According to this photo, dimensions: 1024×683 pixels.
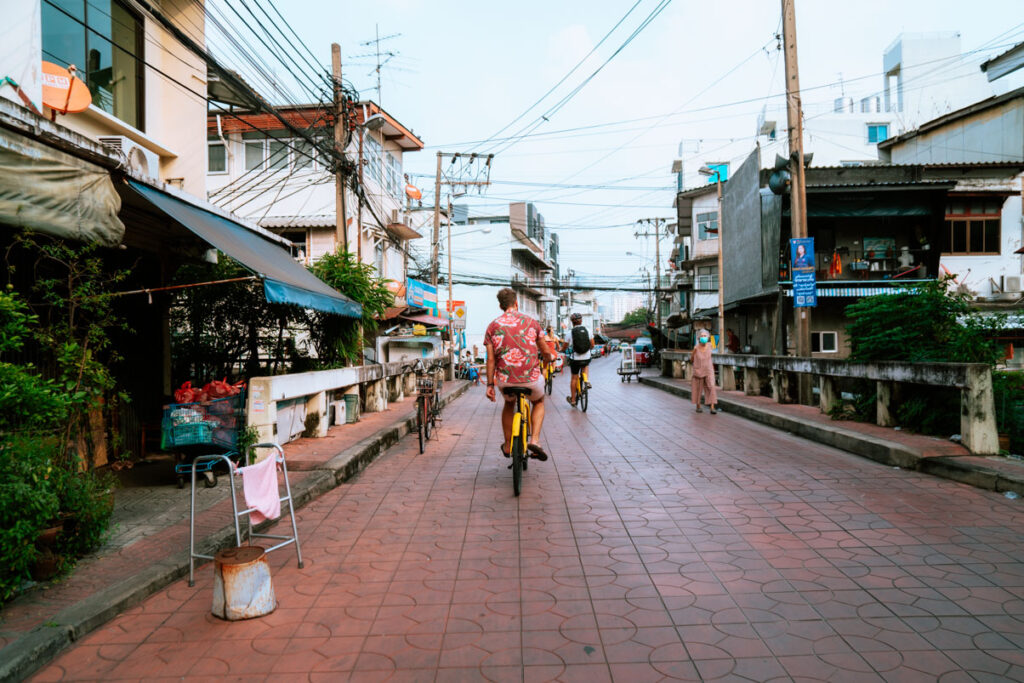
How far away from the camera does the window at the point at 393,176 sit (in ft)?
93.1

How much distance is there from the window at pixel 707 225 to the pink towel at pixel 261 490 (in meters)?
37.0

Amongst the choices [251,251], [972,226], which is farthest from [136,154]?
[972,226]

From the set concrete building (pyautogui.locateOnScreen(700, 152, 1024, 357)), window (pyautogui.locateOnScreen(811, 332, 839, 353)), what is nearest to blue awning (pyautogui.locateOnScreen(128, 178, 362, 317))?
A: concrete building (pyautogui.locateOnScreen(700, 152, 1024, 357))

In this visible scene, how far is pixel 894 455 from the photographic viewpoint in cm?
812

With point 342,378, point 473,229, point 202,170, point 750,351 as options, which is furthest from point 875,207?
point 473,229

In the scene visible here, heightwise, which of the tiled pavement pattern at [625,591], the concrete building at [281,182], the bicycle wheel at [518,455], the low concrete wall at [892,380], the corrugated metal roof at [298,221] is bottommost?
the tiled pavement pattern at [625,591]

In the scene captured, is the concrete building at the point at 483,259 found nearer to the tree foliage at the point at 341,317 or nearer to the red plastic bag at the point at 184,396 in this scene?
the tree foliage at the point at 341,317

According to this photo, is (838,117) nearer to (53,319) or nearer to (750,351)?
(750,351)

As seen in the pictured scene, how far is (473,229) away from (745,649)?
52174 millimetres

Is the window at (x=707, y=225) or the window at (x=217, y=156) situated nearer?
the window at (x=217, y=156)

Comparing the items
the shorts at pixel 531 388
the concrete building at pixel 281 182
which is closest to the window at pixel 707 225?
the concrete building at pixel 281 182

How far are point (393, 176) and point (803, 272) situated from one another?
64.6ft

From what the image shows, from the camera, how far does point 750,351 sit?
95.9 ft

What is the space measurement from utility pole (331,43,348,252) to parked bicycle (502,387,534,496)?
8.11 metres
